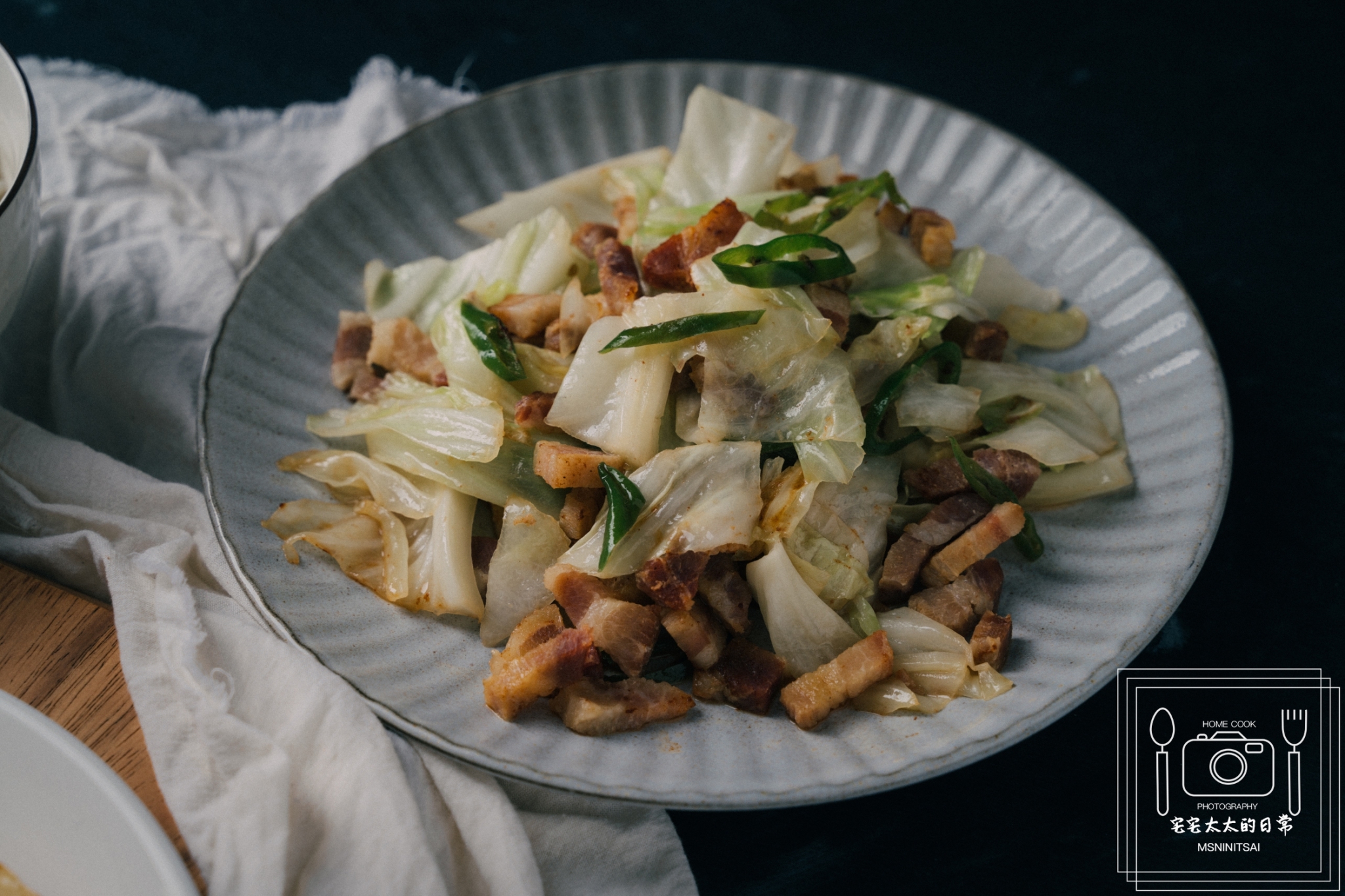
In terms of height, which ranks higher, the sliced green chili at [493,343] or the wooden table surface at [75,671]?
the sliced green chili at [493,343]

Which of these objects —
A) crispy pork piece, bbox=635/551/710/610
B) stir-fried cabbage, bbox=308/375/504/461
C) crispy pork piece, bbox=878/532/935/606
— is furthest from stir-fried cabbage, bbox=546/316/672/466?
crispy pork piece, bbox=878/532/935/606

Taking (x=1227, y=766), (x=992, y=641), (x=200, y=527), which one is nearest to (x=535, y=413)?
(x=200, y=527)

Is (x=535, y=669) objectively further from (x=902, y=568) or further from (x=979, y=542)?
(x=979, y=542)

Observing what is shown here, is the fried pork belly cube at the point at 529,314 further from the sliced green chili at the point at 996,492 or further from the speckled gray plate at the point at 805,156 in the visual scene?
the sliced green chili at the point at 996,492

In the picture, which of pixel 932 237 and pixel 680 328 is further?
pixel 932 237

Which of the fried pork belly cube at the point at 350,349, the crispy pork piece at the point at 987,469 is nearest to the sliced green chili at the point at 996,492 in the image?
the crispy pork piece at the point at 987,469

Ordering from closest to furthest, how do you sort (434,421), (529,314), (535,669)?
(535,669), (434,421), (529,314)
